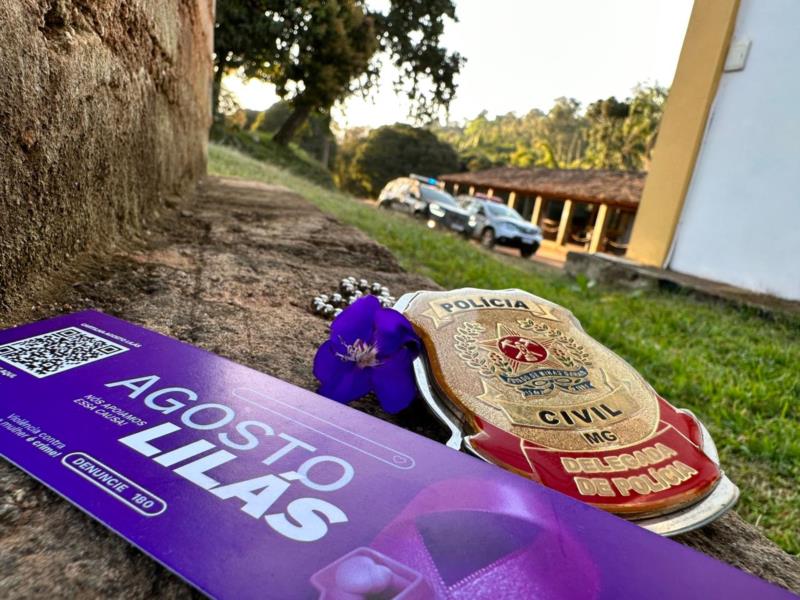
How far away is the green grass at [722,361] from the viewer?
1.77m

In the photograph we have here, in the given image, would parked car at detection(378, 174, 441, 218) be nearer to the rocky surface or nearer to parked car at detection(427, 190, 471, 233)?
parked car at detection(427, 190, 471, 233)

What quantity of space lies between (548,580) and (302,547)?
0.71 ft

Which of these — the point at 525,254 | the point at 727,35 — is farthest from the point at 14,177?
the point at 525,254

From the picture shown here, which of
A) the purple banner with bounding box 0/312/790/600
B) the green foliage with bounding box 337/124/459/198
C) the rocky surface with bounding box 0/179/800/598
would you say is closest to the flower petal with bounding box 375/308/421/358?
the rocky surface with bounding box 0/179/800/598

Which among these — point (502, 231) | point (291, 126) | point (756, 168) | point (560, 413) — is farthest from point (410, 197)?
point (560, 413)

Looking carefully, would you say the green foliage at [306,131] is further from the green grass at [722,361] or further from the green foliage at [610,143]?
the green grass at [722,361]

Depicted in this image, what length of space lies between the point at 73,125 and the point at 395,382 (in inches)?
33.3

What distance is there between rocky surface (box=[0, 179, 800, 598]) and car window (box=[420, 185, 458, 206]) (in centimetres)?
1157

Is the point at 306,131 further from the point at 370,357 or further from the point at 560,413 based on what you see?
the point at 560,413

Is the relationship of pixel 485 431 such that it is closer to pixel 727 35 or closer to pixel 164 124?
pixel 164 124

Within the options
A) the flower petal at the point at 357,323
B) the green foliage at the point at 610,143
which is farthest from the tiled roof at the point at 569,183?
the flower petal at the point at 357,323

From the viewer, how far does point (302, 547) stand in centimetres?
45

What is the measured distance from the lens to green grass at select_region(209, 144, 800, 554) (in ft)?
5.81

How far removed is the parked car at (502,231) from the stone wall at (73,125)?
39.6 feet
